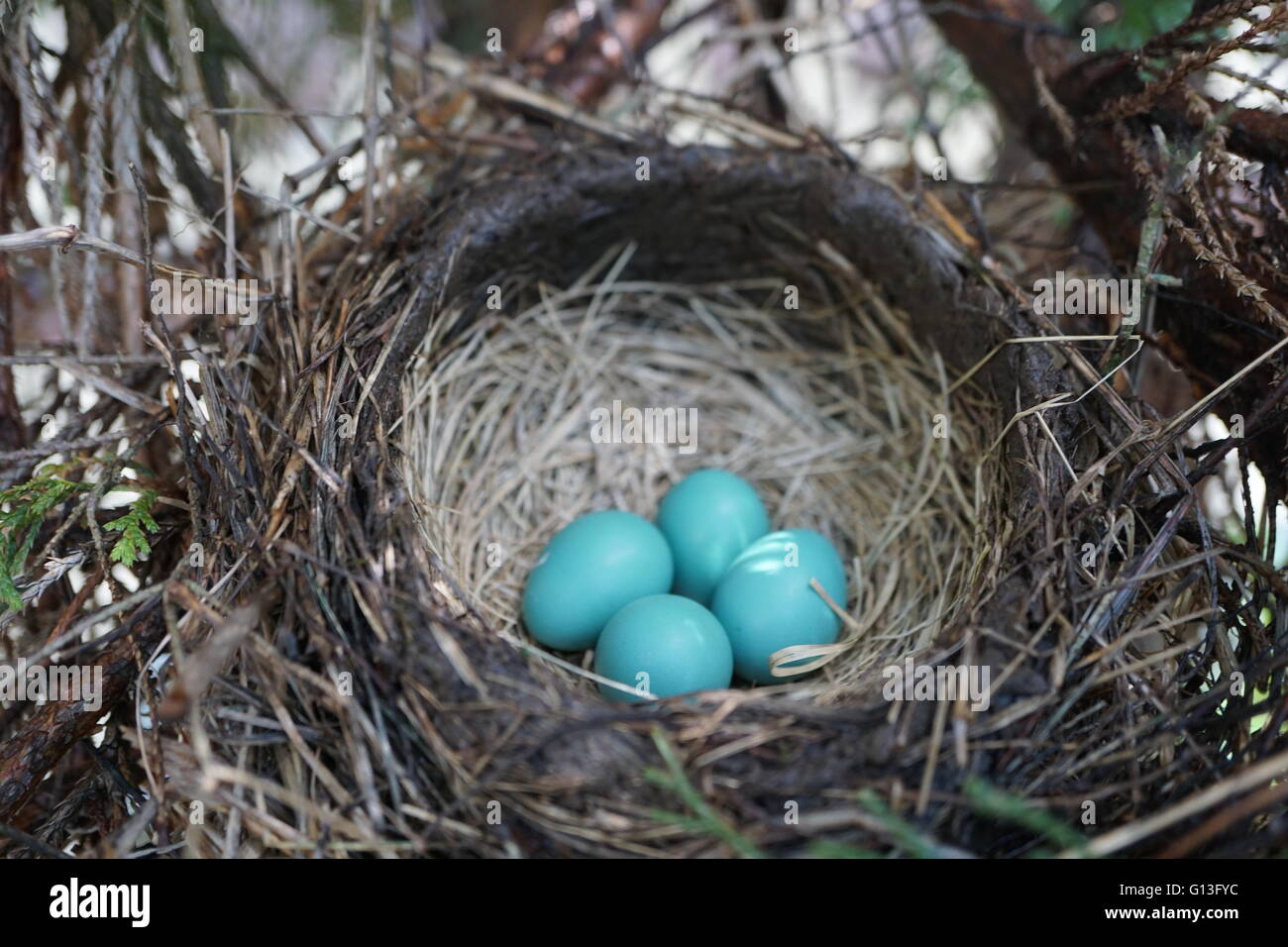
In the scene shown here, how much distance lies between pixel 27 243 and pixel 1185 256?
2.01 m

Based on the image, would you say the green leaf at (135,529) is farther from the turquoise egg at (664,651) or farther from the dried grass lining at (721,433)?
the turquoise egg at (664,651)

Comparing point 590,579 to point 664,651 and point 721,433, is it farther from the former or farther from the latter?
point 721,433

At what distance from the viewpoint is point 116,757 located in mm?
1451

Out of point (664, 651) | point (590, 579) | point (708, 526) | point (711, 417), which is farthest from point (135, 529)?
point (711, 417)

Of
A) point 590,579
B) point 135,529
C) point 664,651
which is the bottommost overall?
point 664,651

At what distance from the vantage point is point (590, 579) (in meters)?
1.74

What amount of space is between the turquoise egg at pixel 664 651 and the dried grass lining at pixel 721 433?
0.15 metres

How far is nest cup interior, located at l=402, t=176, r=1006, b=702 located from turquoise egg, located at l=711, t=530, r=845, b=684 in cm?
9

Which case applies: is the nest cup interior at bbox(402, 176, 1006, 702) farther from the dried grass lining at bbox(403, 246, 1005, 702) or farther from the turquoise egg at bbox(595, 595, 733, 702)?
the turquoise egg at bbox(595, 595, 733, 702)

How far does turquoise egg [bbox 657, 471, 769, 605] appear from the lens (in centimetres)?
188

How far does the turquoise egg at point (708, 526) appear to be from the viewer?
1885mm

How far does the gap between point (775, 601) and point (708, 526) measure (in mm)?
252

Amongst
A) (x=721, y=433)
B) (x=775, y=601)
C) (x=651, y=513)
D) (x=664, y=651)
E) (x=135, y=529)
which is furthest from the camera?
(x=721, y=433)
